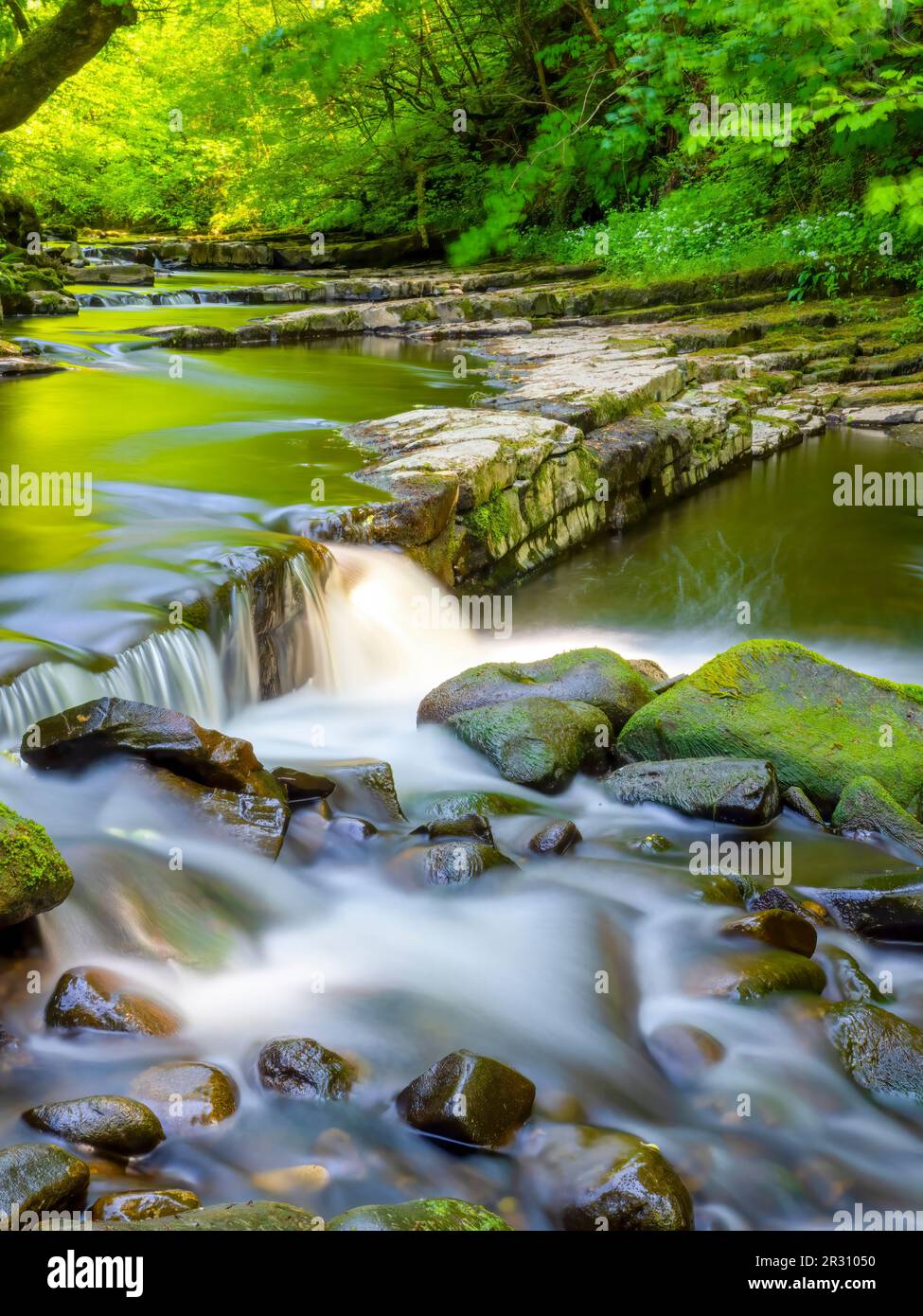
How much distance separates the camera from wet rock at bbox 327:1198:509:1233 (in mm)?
2117

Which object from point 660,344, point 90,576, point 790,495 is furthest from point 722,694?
point 660,344

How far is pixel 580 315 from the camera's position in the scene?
16.1 meters

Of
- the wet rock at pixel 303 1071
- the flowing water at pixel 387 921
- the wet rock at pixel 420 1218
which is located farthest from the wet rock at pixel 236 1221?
the wet rock at pixel 303 1071

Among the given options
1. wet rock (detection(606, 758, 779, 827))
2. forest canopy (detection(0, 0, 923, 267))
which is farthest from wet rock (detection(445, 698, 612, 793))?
forest canopy (detection(0, 0, 923, 267))

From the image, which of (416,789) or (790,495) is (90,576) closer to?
(416,789)

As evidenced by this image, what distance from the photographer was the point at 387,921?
3791 mm

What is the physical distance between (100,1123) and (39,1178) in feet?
1.05

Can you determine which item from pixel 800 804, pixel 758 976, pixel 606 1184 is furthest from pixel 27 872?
pixel 800 804

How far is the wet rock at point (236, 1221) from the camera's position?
6.64 ft

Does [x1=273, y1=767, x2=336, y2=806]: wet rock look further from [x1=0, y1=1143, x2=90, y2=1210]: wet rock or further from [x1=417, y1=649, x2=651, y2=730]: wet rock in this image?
[x1=0, y1=1143, x2=90, y2=1210]: wet rock

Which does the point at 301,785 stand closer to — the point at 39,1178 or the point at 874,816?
the point at 39,1178

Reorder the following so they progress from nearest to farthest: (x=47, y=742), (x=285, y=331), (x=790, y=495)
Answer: (x=47, y=742) → (x=790, y=495) → (x=285, y=331)
